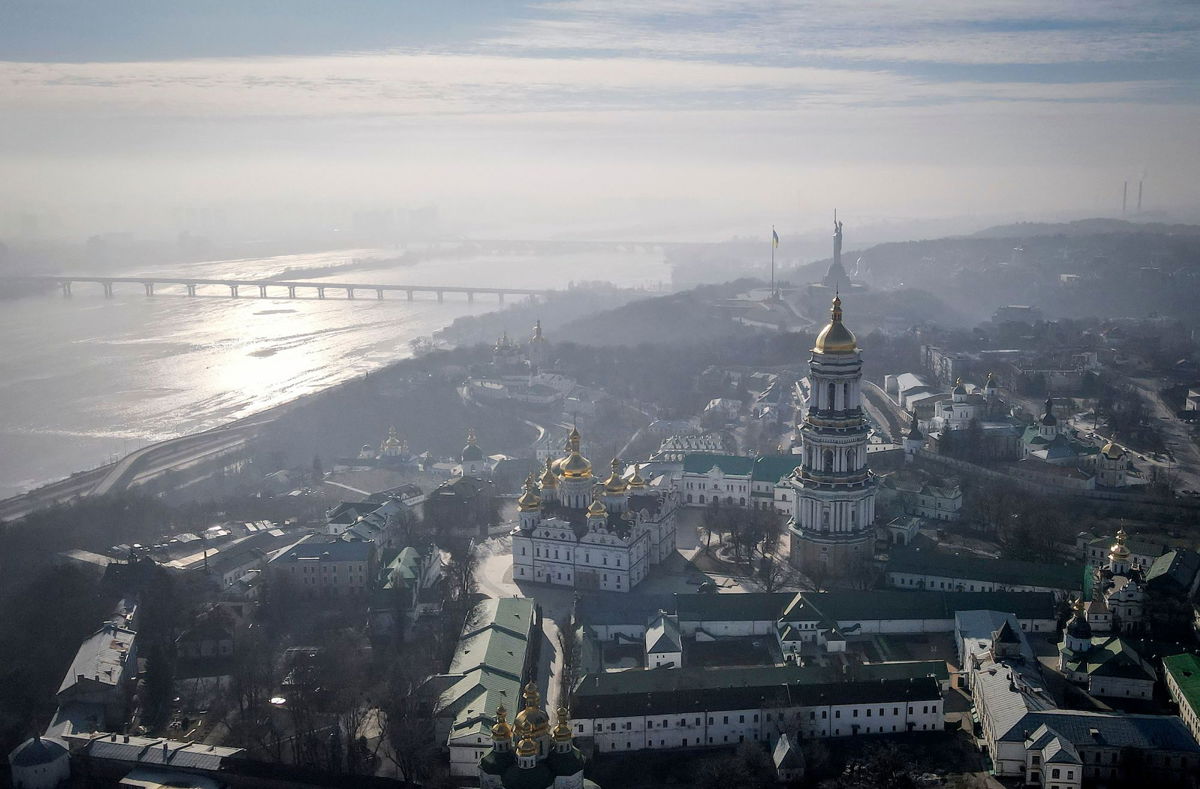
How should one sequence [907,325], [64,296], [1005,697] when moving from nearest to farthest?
[1005,697] → [907,325] → [64,296]

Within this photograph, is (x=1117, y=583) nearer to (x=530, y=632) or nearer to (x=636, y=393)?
(x=530, y=632)

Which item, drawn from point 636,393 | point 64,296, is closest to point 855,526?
point 636,393

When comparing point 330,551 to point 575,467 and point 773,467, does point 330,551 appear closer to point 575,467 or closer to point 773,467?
point 575,467

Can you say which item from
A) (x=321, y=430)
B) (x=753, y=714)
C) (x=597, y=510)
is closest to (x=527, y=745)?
(x=753, y=714)

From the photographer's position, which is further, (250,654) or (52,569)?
(52,569)

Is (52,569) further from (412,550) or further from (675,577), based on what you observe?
(675,577)

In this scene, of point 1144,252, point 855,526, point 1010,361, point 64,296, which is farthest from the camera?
point 1144,252
